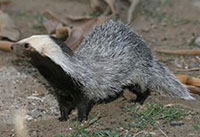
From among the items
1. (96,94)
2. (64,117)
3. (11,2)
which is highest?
(96,94)

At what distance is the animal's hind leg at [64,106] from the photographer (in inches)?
185

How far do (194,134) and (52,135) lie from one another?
1144 millimetres

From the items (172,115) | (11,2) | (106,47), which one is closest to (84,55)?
(106,47)

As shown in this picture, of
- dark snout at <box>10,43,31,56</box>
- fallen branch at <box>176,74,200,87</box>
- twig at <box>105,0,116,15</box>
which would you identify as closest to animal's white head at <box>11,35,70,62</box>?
dark snout at <box>10,43,31,56</box>

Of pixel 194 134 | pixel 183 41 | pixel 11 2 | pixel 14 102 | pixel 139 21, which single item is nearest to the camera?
pixel 194 134

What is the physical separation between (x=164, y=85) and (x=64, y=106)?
3.51 feet

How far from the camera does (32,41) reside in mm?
4301

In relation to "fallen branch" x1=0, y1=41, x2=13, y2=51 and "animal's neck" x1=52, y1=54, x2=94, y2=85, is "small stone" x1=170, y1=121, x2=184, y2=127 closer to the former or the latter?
"animal's neck" x1=52, y1=54, x2=94, y2=85

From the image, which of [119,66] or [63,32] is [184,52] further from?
[119,66]

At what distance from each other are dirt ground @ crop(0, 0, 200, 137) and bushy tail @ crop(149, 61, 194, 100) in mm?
83

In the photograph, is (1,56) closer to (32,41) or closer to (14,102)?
(14,102)

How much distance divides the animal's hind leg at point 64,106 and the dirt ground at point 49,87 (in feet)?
0.21

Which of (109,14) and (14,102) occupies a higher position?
(109,14)

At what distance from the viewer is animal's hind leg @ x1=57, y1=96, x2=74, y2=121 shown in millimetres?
4692
